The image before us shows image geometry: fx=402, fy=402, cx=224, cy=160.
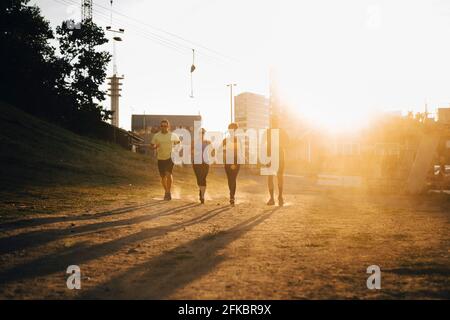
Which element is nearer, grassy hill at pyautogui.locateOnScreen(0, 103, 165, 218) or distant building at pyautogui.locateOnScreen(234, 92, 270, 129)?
grassy hill at pyautogui.locateOnScreen(0, 103, 165, 218)

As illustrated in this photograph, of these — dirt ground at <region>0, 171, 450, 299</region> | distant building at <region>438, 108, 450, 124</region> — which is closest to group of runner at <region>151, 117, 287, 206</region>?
dirt ground at <region>0, 171, 450, 299</region>

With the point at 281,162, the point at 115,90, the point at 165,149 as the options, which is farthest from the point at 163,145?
the point at 115,90

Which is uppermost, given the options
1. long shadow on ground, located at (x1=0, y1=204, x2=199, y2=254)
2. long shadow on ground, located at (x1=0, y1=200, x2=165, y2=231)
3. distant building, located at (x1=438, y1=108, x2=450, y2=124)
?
distant building, located at (x1=438, y1=108, x2=450, y2=124)

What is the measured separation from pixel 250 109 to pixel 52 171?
174 meters

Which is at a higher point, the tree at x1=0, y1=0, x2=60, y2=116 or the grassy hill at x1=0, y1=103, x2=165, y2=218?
the tree at x1=0, y1=0, x2=60, y2=116

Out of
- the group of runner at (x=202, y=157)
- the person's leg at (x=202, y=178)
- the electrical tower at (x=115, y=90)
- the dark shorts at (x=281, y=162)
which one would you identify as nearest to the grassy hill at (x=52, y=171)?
the group of runner at (x=202, y=157)

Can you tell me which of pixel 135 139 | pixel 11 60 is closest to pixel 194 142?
pixel 11 60

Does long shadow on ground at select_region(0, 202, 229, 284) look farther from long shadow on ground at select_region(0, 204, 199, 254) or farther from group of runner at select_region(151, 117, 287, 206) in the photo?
group of runner at select_region(151, 117, 287, 206)

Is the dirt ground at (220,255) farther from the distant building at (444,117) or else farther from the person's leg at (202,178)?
the distant building at (444,117)

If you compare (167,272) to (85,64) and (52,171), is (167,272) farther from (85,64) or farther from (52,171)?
(85,64)

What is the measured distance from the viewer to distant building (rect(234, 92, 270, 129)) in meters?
181

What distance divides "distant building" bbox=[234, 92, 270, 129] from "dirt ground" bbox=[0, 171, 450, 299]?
170m

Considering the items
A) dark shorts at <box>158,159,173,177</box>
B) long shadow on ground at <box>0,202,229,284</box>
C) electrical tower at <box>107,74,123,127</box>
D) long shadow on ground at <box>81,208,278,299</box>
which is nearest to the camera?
long shadow on ground at <box>81,208,278,299</box>

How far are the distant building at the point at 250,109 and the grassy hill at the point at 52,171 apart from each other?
15706cm
